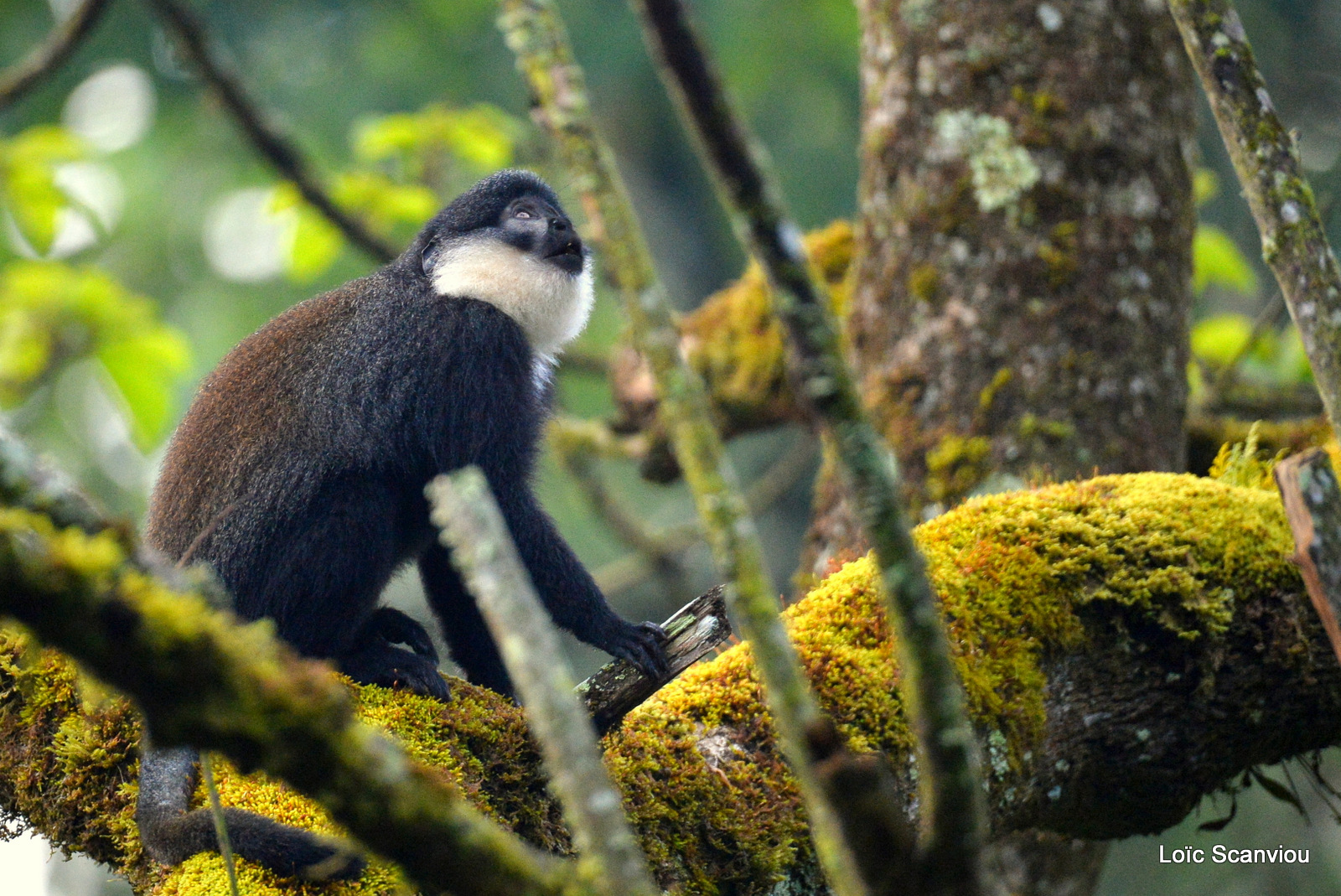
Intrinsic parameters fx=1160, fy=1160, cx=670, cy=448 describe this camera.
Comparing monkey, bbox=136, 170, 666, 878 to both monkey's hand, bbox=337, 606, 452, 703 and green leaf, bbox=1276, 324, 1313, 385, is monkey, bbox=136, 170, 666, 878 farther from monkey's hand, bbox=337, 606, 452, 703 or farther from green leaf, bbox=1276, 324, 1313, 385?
green leaf, bbox=1276, 324, 1313, 385

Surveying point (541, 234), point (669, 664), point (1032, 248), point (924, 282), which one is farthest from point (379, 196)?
point (669, 664)

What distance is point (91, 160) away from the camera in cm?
677

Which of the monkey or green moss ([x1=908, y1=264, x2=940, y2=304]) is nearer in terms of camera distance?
the monkey

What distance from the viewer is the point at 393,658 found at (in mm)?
3910

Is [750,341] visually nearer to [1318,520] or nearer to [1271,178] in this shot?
[1271,178]

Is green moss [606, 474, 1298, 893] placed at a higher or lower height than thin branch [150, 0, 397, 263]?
lower

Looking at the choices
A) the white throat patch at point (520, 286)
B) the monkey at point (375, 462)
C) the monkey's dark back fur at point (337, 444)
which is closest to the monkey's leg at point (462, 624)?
the monkey at point (375, 462)

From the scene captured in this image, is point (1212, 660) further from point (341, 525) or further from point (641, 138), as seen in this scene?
point (641, 138)

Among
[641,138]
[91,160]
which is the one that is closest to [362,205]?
[91,160]

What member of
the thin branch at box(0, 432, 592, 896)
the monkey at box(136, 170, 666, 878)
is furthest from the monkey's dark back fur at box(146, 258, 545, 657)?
the thin branch at box(0, 432, 592, 896)

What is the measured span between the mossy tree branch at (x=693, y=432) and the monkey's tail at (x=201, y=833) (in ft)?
4.66

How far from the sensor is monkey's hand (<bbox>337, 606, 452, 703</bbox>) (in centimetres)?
361

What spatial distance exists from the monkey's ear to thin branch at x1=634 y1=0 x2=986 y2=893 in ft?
11.7

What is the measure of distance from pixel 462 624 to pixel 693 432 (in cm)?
336
